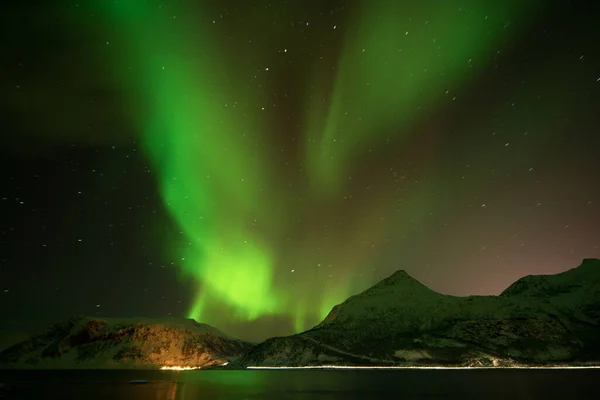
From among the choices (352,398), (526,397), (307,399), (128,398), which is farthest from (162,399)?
(526,397)

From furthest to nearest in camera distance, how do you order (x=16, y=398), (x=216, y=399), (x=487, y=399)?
(x=16, y=398) < (x=216, y=399) < (x=487, y=399)

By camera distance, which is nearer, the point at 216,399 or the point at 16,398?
the point at 216,399

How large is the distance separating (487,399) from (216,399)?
49422mm

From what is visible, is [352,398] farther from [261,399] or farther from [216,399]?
[216,399]

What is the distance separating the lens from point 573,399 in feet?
289

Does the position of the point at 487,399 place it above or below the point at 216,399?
below

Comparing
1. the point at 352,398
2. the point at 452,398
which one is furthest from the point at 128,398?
the point at 452,398

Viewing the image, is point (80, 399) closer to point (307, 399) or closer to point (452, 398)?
point (307, 399)

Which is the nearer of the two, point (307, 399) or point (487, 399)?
point (487, 399)

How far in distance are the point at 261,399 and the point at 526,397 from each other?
50.2 meters

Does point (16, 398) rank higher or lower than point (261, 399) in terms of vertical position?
higher

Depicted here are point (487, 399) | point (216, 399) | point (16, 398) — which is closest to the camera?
point (487, 399)

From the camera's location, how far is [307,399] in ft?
308

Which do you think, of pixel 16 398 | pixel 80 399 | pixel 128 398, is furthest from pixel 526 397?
pixel 16 398
